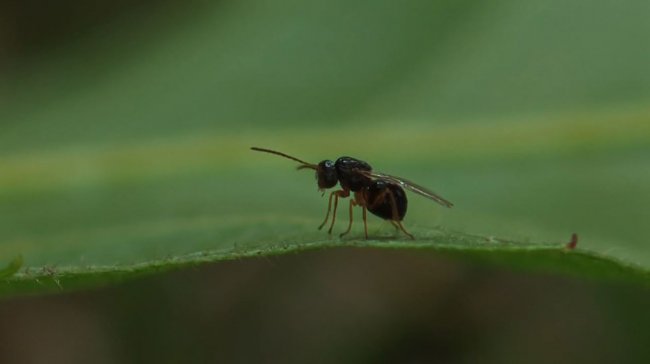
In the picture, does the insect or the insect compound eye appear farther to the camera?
the insect compound eye

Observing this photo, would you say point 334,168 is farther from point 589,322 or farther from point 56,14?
point 56,14

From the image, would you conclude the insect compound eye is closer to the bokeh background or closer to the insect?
the insect

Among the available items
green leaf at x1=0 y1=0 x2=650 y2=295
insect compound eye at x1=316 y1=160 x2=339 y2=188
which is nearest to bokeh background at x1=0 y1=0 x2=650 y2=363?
green leaf at x1=0 y1=0 x2=650 y2=295

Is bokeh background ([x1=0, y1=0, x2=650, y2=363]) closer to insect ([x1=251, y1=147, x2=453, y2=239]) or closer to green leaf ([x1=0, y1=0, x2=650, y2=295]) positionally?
green leaf ([x1=0, y1=0, x2=650, y2=295])

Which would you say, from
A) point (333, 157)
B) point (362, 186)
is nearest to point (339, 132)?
point (333, 157)

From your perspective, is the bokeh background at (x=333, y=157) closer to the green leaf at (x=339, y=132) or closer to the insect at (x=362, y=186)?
the green leaf at (x=339, y=132)

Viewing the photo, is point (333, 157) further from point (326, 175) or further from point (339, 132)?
point (326, 175)

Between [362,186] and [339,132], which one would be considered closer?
[362,186]

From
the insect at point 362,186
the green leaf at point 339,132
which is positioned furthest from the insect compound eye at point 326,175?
the green leaf at point 339,132

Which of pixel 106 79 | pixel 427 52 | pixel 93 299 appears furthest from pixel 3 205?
pixel 427 52
